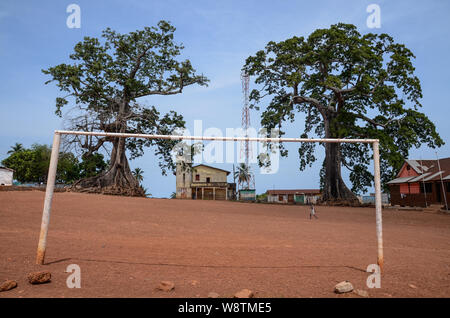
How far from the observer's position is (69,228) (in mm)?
9102

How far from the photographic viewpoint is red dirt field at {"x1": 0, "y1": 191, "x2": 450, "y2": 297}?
13.6 feet

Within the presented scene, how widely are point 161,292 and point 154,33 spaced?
1039 inches

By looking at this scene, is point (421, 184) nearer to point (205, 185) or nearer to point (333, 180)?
point (333, 180)

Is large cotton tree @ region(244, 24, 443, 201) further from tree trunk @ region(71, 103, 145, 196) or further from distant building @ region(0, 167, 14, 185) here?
distant building @ region(0, 167, 14, 185)

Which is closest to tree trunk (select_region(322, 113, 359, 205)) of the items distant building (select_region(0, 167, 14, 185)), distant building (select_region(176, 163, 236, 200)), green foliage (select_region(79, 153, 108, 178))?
green foliage (select_region(79, 153, 108, 178))

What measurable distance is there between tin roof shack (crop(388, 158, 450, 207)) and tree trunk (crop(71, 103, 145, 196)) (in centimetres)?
2782

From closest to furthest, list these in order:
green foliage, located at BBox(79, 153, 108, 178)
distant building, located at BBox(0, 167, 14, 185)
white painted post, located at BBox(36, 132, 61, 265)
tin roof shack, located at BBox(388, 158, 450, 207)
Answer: white painted post, located at BBox(36, 132, 61, 265) → green foliage, located at BBox(79, 153, 108, 178) → tin roof shack, located at BBox(388, 158, 450, 207) → distant building, located at BBox(0, 167, 14, 185)

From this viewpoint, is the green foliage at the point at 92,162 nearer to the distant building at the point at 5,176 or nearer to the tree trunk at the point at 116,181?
the tree trunk at the point at 116,181

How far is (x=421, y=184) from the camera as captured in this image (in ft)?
110

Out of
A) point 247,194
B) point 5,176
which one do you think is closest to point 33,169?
point 5,176

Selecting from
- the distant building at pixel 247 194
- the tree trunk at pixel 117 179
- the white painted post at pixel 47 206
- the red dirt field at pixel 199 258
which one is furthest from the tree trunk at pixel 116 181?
the distant building at pixel 247 194

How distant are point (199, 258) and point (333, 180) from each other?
2398 centimetres

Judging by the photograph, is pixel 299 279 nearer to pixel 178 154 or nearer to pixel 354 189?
pixel 178 154

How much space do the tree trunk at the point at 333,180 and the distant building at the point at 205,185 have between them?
28.6 meters
